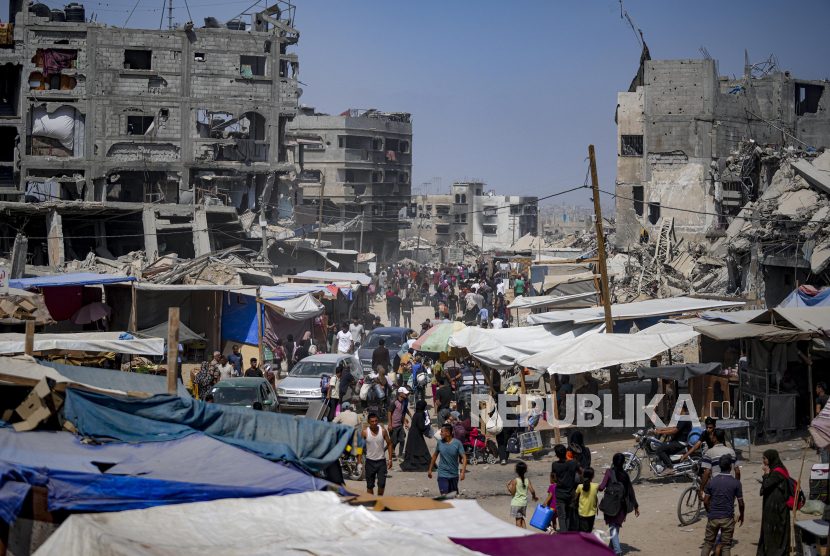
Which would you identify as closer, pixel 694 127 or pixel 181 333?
pixel 181 333

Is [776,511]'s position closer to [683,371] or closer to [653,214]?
Answer: [683,371]

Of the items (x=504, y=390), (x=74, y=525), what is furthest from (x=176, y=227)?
(x=74, y=525)

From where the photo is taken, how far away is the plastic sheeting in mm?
40688

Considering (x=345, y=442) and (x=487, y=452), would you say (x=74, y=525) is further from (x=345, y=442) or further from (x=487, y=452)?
(x=487, y=452)

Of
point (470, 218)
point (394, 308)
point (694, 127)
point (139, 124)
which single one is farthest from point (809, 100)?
point (470, 218)

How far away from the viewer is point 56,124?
134ft

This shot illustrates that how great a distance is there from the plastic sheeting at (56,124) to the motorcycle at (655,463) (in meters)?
38.0

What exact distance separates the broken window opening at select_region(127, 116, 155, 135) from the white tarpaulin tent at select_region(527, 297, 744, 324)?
30.9 meters

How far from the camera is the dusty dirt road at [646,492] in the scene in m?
9.05

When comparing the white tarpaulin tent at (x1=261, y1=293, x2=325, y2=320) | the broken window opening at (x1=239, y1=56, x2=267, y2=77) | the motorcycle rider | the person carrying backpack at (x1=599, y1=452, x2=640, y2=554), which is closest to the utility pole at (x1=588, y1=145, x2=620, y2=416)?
the motorcycle rider

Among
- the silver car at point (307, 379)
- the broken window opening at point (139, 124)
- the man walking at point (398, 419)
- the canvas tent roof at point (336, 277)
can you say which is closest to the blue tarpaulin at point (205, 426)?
the man walking at point (398, 419)

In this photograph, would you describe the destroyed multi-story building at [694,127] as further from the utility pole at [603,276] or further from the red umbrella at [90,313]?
the red umbrella at [90,313]

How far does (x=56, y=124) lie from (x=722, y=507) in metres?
41.2

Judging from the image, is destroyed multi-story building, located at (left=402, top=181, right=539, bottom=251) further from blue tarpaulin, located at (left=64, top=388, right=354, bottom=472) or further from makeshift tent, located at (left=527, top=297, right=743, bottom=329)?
blue tarpaulin, located at (left=64, top=388, right=354, bottom=472)
